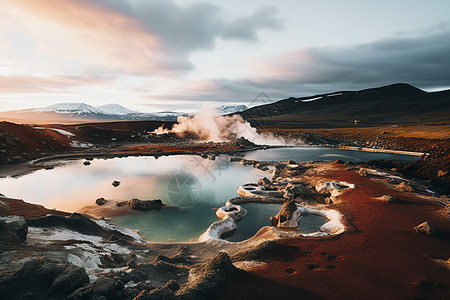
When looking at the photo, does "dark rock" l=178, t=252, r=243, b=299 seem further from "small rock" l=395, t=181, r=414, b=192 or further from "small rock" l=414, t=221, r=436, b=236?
"small rock" l=395, t=181, r=414, b=192

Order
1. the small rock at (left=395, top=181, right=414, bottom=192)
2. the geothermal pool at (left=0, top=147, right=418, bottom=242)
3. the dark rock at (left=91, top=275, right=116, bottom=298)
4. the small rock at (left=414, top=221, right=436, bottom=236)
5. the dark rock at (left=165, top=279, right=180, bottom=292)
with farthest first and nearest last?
1. the small rock at (left=395, top=181, right=414, bottom=192)
2. the geothermal pool at (left=0, top=147, right=418, bottom=242)
3. the small rock at (left=414, top=221, right=436, bottom=236)
4. the dark rock at (left=165, top=279, right=180, bottom=292)
5. the dark rock at (left=91, top=275, right=116, bottom=298)

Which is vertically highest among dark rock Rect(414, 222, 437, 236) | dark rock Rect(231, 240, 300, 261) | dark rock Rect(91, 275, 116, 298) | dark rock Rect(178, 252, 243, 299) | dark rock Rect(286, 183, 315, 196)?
dark rock Rect(91, 275, 116, 298)

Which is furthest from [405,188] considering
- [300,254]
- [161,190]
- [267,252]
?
[161,190]

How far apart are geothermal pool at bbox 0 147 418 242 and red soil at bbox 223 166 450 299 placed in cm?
475

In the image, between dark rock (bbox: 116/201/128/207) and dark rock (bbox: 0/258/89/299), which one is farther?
dark rock (bbox: 116/201/128/207)

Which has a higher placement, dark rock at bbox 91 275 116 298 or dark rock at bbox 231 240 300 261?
dark rock at bbox 91 275 116 298

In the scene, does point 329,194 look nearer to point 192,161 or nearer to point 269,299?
point 269,299

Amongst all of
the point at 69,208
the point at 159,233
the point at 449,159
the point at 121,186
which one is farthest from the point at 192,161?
the point at 449,159

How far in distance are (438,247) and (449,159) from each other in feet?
89.6

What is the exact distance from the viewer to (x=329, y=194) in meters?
28.9

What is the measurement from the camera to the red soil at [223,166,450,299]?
1012cm

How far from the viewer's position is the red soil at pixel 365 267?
33.2ft

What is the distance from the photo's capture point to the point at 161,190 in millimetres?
32094

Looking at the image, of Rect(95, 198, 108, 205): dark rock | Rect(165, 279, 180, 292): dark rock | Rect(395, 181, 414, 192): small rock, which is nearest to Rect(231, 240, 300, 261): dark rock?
Rect(165, 279, 180, 292): dark rock
